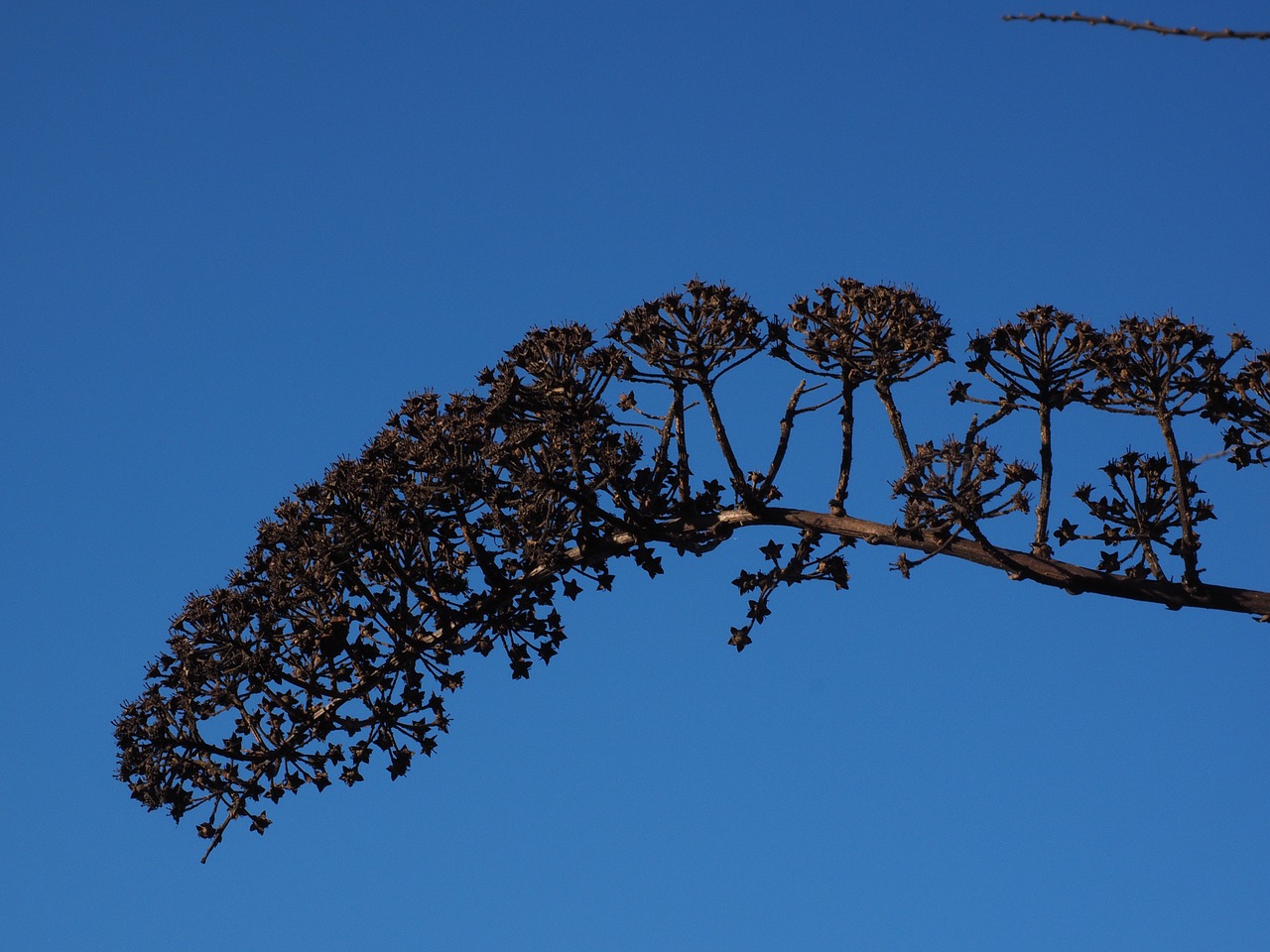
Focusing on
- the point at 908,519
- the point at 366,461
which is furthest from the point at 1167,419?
the point at 366,461

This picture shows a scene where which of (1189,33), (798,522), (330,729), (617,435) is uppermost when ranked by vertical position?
A: (617,435)

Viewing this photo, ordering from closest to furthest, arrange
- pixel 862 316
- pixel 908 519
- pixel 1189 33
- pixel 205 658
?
pixel 1189 33 < pixel 908 519 < pixel 862 316 < pixel 205 658

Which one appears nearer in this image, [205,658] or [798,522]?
[798,522]

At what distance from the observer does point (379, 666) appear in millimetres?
9984

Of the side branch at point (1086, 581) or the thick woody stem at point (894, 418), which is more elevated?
the thick woody stem at point (894, 418)

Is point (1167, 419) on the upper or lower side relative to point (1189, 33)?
upper

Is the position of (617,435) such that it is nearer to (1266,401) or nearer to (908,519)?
(908,519)

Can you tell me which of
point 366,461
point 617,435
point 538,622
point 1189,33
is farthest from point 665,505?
point 1189,33

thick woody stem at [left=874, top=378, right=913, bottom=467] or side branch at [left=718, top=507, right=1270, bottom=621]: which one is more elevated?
thick woody stem at [left=874, top=378, right=913, bottom=467]

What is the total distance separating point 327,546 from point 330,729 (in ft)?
3.97

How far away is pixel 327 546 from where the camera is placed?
392 inches

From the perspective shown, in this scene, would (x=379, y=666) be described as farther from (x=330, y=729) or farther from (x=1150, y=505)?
(x=1150, y=505)

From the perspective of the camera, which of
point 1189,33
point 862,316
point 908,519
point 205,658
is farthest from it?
point 205,658

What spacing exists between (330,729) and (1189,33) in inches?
311
